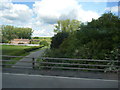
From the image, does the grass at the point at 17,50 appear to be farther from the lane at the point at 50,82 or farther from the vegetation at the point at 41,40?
the lane at the point at 50,82

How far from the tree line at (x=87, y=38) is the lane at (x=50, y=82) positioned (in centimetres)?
99

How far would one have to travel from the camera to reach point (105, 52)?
10.5 feet

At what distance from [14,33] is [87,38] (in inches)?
83.6

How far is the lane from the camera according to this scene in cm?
225

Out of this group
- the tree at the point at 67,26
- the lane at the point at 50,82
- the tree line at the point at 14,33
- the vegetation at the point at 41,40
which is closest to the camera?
the lane at the point at 50,82

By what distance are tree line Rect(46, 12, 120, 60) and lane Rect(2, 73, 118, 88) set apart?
99 centimetres

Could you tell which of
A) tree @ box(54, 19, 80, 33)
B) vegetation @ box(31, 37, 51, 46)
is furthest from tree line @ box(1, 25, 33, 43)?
tree @ box(54, 19, 80, 33)

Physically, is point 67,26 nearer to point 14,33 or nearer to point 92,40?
point 92,40

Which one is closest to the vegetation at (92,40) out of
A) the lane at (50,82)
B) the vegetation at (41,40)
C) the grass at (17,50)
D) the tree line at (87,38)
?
the tree line at (87,38)

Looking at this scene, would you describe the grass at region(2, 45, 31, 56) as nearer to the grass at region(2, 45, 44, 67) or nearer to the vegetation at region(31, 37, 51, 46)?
the grass at region(2, 45, 44, 67)

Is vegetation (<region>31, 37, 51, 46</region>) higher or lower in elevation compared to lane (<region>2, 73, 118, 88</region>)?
higher

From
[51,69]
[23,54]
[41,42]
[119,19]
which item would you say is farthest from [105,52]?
[23,54]

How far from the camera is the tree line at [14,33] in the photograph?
2966mm

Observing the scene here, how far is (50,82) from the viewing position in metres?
2.37
